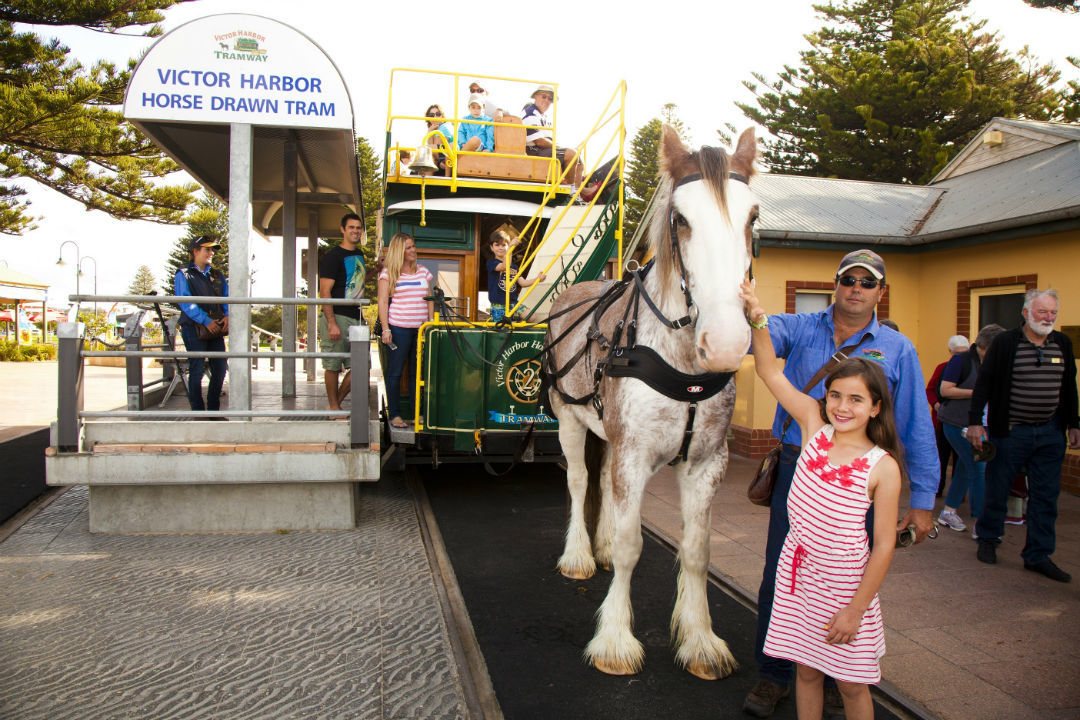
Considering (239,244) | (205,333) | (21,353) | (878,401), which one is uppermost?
(239,244)

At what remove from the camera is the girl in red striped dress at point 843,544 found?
90.4 inches

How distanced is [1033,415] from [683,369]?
3485mm

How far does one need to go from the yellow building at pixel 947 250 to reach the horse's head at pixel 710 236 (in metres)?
6.55

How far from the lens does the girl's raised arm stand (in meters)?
2.62

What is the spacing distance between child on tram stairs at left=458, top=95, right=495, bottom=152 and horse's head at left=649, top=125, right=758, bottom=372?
17.1 feet

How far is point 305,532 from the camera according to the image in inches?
213

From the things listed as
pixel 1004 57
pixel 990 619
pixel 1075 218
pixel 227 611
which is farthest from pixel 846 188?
pixel 1004 57

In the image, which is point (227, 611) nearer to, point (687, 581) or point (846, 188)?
point (687, 581)

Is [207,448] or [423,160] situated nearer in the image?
[207,448]

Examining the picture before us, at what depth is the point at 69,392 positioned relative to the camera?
16.1ft

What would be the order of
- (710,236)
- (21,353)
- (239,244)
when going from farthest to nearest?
(21,353), (239,244), (710,236)

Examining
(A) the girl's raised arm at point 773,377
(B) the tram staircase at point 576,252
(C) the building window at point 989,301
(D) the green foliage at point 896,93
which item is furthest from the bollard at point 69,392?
(D) the green foliage at point 896,93

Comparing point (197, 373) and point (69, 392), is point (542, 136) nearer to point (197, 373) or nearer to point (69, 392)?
point (197, 373)

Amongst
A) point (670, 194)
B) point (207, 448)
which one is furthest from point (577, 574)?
point (207, 448)
